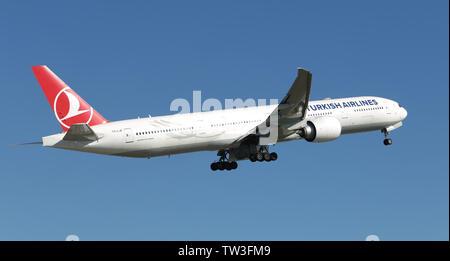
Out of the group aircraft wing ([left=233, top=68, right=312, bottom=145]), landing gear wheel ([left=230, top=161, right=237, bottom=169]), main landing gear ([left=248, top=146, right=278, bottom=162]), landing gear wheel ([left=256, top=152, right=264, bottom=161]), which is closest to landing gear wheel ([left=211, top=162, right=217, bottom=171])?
landing gear wheel ([left=230, top=161, right=237, bottom=169])

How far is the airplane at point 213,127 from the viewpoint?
45.9 metres

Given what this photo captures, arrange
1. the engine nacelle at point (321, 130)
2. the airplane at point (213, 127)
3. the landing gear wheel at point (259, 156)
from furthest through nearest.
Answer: the landing gear wheel at point (259, 156) → the engine nacelle at point (321, 130) → the airplane at point (213, 127)

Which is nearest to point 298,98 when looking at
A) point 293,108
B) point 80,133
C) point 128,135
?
point 293,108

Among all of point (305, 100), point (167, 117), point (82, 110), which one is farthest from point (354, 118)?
point (82, 110)

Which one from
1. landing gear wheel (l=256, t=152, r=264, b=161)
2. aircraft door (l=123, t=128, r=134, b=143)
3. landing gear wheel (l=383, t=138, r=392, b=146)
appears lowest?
aircraft door (l=123, t=128, r=134, b=143)

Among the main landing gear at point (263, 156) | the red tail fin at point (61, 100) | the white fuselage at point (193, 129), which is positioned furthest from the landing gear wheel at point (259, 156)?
the red tail fin at point (61, 100)

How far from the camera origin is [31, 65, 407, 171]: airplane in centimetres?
4588

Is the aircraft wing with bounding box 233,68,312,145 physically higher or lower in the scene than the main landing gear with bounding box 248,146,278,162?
higher

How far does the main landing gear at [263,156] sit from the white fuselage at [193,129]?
1.35 m

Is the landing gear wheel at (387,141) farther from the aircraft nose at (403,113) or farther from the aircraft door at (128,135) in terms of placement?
the aircraft door at (128,135)

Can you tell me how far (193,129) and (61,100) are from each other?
30.2ft

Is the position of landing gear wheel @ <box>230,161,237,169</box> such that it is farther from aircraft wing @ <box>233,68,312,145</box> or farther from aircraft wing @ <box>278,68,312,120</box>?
aircraft wing @ <box>278,68,312,120</box>

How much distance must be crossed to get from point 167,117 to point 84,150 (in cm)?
628

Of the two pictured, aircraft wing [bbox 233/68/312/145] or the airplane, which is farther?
aircraft wing [bbox 233/68/312/145]
